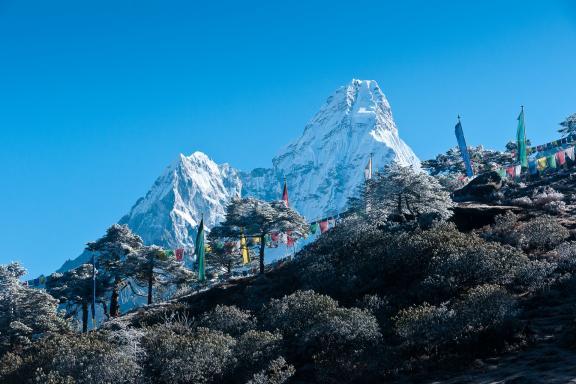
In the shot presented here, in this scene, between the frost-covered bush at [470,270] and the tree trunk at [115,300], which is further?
the tree trunk at [115,300]

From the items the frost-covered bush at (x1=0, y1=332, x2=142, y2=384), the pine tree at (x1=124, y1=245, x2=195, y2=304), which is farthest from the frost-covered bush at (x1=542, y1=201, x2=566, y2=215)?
the frost-covered bush at (x1=0, y1=332, x2=142, y2=384)

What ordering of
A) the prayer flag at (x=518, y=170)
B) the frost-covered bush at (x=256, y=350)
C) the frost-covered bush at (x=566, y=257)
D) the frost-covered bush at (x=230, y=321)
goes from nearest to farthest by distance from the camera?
1. the frost-covered bush at (x=256, y=350)
2. the frost-covered bush at (x=566, y=257)
3. the frost-covered bush at (x=230, y=321)
4. the prayer flag at (x=518, y=170)

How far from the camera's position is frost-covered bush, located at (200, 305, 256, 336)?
27672mm

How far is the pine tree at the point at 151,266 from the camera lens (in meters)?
45.2

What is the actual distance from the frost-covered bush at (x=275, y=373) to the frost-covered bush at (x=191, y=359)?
188 centimetres

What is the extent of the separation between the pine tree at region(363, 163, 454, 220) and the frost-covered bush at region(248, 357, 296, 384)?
71.5 feet

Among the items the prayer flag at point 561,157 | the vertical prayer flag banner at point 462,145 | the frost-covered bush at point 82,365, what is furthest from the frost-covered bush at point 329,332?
the prayer flag at point 561,157

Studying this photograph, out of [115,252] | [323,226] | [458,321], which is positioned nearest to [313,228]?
[323,226]

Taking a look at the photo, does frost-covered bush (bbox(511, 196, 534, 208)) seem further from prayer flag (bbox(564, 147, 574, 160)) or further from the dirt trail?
prayer flag (bbox(564, 147, 574, 160))

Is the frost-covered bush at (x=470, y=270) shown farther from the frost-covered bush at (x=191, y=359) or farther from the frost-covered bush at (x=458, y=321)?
the frost-covered bush at (x=191, y=359)

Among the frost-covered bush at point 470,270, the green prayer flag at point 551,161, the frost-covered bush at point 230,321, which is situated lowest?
the frost-covered bush at point 230,321

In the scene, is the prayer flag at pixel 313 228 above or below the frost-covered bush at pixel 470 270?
above

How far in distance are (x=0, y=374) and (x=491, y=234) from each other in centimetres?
2722

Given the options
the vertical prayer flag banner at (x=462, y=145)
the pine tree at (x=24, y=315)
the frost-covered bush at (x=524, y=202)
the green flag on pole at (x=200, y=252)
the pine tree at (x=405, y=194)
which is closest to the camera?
the pine tree at (x=24, y=315)
